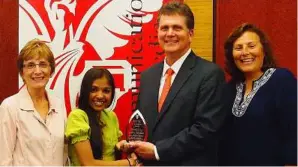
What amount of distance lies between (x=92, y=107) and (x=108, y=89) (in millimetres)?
136

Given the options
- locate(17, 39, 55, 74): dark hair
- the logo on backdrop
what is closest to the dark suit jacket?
locate(17, 39, 55, 74): dark hair

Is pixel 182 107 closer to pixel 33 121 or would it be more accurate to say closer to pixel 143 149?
pixel 143 149

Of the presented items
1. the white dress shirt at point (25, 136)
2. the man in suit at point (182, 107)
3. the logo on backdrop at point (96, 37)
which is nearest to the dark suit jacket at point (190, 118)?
the man in suit at point (182, 107)

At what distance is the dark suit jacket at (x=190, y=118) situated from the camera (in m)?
1.91

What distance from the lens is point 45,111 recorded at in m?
2.27

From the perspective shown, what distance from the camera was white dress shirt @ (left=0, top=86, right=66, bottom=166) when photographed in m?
2.12

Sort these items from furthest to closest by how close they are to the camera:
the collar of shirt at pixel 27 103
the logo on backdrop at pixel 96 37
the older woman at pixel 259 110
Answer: the logo on backdrop at pixel 96 37
the collar of shirt at pixel 27 103
the older woman at pixel 259 110

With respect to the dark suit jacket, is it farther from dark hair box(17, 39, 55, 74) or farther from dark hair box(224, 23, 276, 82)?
dark hair box(17, 39, 55, 74)

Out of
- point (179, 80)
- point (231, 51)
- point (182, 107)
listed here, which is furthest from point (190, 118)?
point (231, 51)

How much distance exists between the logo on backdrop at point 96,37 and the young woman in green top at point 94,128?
1.85 feet

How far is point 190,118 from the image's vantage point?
1957 millimetres

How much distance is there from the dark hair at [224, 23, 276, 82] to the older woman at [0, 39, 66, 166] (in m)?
0.98

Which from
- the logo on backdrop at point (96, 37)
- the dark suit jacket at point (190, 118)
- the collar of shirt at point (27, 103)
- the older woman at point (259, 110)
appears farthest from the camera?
the logo on backdrop at point (96, 37)

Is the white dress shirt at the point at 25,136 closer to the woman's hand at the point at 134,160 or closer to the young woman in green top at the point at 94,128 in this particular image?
the young woman in green top at the point at 94,128
